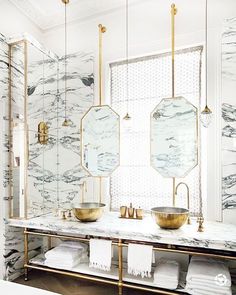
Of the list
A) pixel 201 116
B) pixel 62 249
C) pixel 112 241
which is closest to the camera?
pixel 112 241

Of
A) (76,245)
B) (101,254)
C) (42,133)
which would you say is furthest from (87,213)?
(42,133)

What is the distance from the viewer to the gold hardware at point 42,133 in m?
3.17

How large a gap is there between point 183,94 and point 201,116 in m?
0.37

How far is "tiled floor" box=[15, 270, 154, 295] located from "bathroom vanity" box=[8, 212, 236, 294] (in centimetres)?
14

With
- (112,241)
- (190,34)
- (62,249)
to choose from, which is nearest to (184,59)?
(190,34)

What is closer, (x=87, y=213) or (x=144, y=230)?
(x=144, y=230)

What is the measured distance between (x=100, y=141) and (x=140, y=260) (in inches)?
56.7

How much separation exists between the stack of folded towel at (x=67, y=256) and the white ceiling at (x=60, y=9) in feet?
9.30

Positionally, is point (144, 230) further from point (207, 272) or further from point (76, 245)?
point (76, 245)

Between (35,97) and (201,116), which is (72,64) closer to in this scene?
(35,97)

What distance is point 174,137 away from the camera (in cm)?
277

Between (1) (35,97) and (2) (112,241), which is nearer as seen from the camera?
(2) (112,241)

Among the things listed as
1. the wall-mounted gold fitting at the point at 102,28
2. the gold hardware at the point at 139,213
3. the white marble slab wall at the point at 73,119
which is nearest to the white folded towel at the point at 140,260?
the gold hardware at the point at 139,213

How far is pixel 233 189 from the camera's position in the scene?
2514 mm
